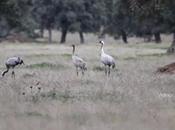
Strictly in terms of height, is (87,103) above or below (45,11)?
below

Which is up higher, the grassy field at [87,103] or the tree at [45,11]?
the tree at [45,11]

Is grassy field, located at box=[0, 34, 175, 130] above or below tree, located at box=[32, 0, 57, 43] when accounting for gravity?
below

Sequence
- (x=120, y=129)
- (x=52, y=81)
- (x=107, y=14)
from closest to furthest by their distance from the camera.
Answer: (x=120, y=129)
(x=52, y=81)
(x=107, y=14)

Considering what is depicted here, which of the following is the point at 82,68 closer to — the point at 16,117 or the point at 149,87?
the point at 149,87

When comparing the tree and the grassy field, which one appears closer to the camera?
the grassy field

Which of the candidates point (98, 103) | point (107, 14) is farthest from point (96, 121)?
point (107, 14)

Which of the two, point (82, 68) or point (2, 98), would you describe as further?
point (82, 68)

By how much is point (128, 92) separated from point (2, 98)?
13.3 feet

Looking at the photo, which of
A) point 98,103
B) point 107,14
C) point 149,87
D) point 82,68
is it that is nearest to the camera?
point 98,103

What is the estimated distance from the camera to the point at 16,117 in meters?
13.0

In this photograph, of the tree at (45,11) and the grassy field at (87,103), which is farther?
the tree at (45,11)

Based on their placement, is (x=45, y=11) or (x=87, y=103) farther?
(x=45, y=11)

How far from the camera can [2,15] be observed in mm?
42938

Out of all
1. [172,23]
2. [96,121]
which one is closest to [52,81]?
[96,121]
